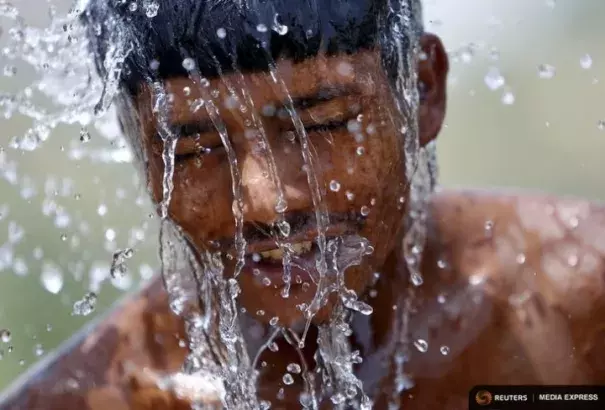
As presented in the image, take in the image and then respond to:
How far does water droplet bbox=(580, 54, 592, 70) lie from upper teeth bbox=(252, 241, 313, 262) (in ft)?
6.85

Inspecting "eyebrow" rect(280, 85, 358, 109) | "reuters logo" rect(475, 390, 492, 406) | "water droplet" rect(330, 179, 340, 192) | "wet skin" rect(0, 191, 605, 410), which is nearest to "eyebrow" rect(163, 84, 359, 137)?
"eyebrow" rect(280, 85, 358, 109)

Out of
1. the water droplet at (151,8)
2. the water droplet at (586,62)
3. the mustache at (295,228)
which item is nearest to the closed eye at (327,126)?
the mustache at (295,228)

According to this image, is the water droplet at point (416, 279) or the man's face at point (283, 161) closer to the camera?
the man's face at point (283, 161)

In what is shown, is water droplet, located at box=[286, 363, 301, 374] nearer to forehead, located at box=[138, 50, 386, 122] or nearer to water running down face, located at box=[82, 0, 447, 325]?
water running down face, located at box=[82, 0, 447, 325]

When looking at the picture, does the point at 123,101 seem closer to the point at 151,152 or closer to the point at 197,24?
the point at 151,152

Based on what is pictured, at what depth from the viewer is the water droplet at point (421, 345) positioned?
1.37 meters

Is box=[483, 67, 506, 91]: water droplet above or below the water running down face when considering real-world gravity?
below

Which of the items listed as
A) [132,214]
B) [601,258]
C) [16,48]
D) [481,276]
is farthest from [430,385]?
[132,214]

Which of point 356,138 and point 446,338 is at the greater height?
point 356,138

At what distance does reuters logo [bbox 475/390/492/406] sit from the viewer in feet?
4.36

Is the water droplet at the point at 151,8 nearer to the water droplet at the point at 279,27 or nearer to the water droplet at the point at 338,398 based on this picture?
the water droplet at the point at 279,27

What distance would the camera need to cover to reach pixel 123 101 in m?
1.18

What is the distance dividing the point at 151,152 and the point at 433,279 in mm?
530

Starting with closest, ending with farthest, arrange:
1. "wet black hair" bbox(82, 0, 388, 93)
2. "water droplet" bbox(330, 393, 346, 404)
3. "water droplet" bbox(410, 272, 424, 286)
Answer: "wet black hair" bbox(82, 0, 388, 93), "water droplet" bbox(330, 393, 346, 404), "water droplet" bbox(410, 272, 424, 286)
